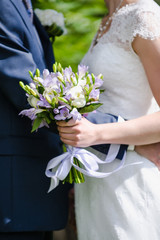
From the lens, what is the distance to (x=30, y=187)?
1.96 metres

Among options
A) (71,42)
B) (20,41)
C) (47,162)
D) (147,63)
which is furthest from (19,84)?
(71,42)

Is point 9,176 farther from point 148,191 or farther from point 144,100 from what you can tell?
point 144,100

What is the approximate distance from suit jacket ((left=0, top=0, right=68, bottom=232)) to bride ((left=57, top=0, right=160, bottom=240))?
0.25 metres

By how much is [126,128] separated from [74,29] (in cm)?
212

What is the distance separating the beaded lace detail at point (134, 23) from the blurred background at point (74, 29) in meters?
1.60

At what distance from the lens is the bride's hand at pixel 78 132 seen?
171 centimetres

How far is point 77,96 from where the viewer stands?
157 cm

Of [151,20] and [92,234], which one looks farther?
[92,234]

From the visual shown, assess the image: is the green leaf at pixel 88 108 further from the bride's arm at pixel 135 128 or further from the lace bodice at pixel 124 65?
the lace bodice at pixel 124 65

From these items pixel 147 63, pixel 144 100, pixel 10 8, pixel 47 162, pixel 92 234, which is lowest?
pixel 92 234

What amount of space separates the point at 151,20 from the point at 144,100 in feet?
1.49

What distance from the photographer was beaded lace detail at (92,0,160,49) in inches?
70.6

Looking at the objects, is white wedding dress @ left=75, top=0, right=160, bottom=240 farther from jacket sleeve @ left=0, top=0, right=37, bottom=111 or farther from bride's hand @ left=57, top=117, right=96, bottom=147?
jacket sleeve @ left=0, top=0, right=37, bottom=111

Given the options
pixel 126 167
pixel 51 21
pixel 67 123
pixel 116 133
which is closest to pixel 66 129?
pixel 67 123
